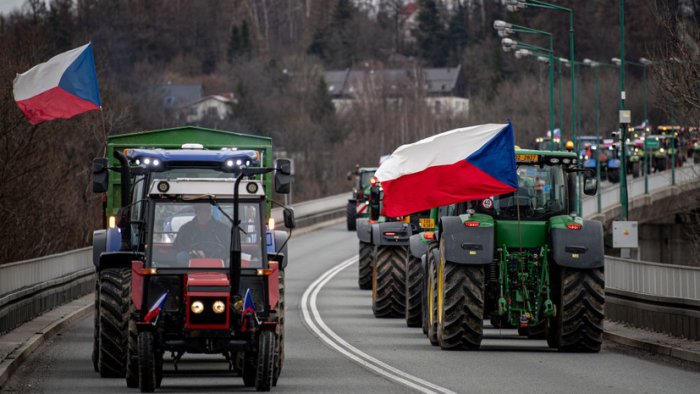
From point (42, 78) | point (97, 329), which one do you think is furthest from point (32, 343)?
point (42, 78)

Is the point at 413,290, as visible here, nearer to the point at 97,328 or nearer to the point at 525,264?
the point at 525,264

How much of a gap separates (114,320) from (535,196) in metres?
7.51

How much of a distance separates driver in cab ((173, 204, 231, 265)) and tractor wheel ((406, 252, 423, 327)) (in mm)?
9547

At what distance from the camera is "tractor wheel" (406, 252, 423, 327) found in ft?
87.6

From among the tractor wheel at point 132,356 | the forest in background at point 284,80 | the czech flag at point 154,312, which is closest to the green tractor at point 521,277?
the tractor wheel at point 132,356

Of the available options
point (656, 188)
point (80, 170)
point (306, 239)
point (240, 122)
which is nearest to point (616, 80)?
point (240, 122)

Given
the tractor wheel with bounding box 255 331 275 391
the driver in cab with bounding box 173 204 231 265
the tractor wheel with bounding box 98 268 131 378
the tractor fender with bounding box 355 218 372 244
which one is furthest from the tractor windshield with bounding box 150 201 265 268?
the tractor fender with bounding box 355 218 372 244

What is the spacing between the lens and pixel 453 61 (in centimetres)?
19738

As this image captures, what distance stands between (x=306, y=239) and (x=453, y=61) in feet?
443

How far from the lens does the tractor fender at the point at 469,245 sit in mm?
22078

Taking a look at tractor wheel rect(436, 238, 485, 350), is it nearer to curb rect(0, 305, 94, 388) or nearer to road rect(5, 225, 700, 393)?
road rect(5, 225, 700, 393)

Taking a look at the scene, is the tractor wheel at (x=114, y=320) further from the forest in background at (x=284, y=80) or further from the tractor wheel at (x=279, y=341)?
the forest in background at (x=284, y=80)

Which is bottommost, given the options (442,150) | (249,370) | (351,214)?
(249,370)

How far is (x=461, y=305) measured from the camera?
22.1 m
